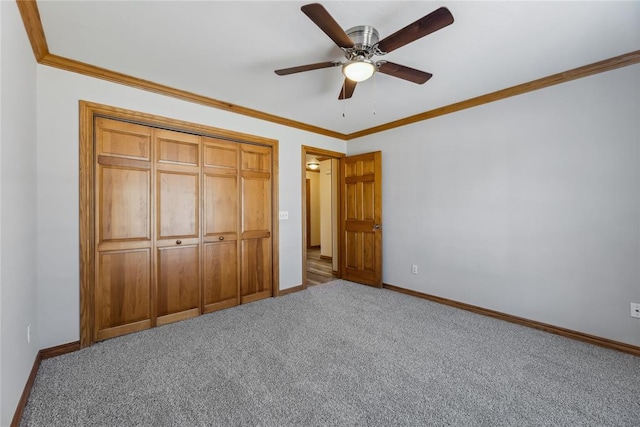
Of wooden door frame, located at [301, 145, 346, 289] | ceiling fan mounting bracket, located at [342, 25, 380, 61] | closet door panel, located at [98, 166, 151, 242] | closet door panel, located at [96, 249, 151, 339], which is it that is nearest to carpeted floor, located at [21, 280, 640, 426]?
closet door panel, located at [96, 249, 151, 339]

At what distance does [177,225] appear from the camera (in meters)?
2.93

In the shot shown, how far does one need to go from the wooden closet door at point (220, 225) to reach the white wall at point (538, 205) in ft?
7.94

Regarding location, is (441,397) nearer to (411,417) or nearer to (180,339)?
(411,417)

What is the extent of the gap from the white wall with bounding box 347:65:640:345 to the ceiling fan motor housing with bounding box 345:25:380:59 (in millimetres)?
1929

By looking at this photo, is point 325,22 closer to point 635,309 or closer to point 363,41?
point 363,41

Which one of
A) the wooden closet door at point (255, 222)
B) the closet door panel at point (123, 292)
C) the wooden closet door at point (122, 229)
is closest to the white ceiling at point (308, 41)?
the wooden closet door at point (122, 229)

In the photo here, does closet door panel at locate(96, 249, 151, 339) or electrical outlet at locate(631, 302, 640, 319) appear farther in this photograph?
closet door panel at locate(96, 249, 151, 339)

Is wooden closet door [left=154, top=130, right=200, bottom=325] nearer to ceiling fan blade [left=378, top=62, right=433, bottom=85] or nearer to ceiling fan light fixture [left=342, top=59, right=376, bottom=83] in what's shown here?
ceiling fan light fixture [left=342, top=59, right=376, bottom=83]

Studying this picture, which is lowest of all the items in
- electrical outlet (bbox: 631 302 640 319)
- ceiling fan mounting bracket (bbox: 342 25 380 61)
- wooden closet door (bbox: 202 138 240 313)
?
electrical outlet (bbox: 631 302 640 319)

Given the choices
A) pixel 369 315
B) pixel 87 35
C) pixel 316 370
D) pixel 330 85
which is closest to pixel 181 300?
pixel 316 370

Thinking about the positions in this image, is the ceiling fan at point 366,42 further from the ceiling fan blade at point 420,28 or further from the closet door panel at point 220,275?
the closet door panel at point 220,275

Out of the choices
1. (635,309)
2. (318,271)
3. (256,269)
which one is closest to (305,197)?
(256,269)

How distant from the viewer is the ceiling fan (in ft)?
4.89

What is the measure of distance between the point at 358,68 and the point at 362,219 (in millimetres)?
2652
